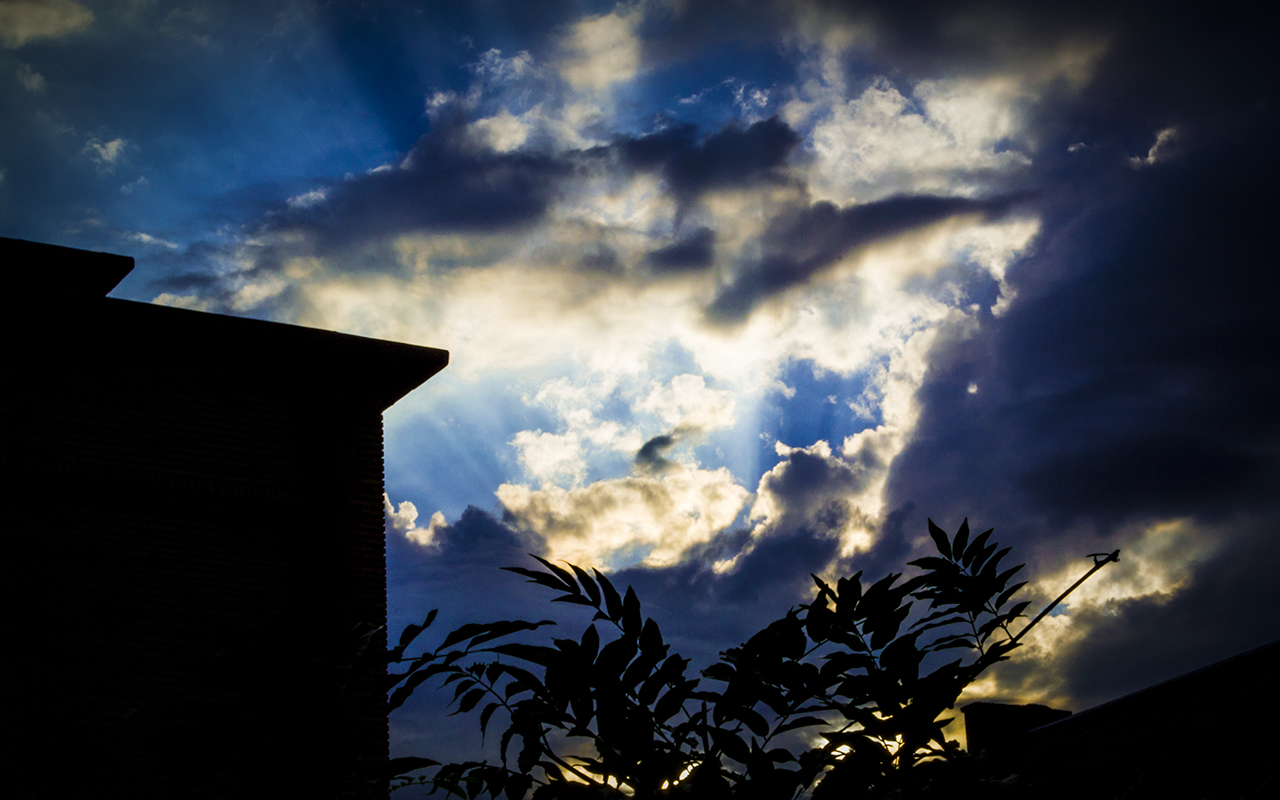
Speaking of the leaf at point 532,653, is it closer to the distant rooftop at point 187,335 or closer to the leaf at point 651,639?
the leaf at point 651,639

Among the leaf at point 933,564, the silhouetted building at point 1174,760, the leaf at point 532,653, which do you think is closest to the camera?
the silhouetted building at point 1174,760

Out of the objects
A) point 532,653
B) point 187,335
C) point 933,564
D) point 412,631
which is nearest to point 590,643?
point 532,653

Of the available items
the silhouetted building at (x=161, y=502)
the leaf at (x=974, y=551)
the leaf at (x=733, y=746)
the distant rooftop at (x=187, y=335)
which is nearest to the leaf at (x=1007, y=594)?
the leaf at (x=974, y=551)

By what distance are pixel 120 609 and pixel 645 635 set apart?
1029cm

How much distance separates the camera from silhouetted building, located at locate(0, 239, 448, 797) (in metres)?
10.3

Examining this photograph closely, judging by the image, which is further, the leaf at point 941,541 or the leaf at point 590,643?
the leaf at point 941,541

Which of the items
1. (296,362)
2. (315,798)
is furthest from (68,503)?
(315,798)

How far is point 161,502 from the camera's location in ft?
36.5

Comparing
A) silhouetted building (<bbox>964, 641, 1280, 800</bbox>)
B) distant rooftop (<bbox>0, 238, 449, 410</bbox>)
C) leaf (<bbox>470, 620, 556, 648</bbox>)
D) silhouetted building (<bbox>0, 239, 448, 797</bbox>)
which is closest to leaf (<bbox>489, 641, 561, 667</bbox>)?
leaf (<bbox>470, 620, 556, 648</bbox>)

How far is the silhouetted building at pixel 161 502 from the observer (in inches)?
405

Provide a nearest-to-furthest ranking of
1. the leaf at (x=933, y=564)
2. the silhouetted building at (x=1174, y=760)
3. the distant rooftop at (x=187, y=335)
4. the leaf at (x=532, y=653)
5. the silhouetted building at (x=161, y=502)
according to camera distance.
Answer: the silhouetted building at (x=1174, y=760)
the leaf at (x=532, y=653)
the leaf at (x=933, y=564)
the silhouetted building at (x=161, y=502)
the distant rooftop at (x=187, y=335)

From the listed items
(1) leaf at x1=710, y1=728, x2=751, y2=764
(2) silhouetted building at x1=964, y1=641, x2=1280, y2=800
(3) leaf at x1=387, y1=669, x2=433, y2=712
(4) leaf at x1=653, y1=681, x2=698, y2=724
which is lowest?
(2) silhouetted building at x1=964, y1=641, x2=1280, y2=800

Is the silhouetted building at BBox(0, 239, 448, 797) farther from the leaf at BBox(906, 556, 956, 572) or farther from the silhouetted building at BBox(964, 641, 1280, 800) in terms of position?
the silhouetted building at BBox(964, 641, 1280, 800)

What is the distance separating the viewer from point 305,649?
2.41 m
